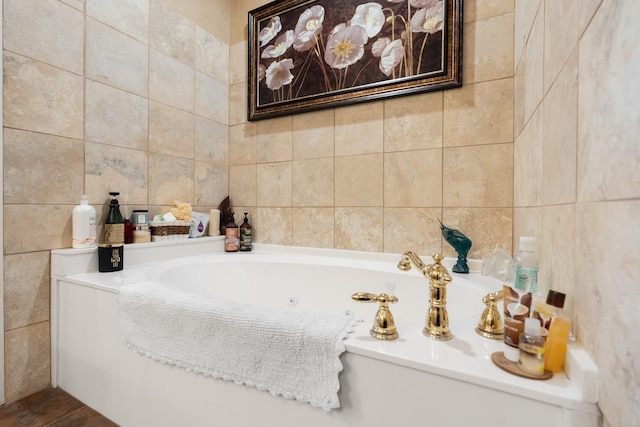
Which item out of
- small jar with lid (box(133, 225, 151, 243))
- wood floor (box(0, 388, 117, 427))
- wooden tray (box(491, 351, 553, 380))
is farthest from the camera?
small jar with lid (box(133, 225, 151, 243))

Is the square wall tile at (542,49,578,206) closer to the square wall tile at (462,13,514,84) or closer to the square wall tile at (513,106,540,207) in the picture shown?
the square wall tile at (513,106,540,207)

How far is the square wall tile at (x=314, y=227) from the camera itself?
→ 5.41 feet

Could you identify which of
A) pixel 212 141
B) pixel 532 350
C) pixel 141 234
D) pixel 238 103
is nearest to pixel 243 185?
pixel 212 141

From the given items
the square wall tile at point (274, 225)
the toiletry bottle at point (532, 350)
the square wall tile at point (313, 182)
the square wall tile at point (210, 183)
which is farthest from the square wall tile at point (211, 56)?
the toiletry bottle at point (532, 350)

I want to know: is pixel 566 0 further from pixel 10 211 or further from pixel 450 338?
pixel 10 211

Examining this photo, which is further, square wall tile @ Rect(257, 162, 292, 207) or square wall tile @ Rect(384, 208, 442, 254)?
square wall tile @ Rect(257, 162, 292, 207)

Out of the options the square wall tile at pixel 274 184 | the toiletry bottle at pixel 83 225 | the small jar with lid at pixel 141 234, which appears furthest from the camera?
the square wall tile at pixel 274 184

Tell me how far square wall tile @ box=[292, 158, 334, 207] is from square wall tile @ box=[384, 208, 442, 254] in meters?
0.35

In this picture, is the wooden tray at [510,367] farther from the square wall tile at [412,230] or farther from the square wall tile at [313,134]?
the square wall tile at [313,134]

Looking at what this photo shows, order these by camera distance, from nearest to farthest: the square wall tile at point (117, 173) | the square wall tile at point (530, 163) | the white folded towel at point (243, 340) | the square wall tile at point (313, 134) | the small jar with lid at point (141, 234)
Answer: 1. the white folded towel at point (243, 340)
2. the square wall tile at point (530, 163)
3. the square wall tile at point (117, 173)
4. the small jar with lid at point (141, 234)
5. the square wall tile at point (313, 134)

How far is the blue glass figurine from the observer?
1.26 m

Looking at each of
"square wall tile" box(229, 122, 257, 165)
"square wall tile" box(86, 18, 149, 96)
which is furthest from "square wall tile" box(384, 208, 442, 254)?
"square wall tile" box(86, 18, 149, 96)

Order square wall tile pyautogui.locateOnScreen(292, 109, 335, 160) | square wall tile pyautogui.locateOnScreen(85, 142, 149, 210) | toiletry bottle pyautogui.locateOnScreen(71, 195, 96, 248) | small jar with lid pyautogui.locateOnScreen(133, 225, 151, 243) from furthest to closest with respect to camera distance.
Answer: square wall tile pyautogui.locateOnScreen(292, 109, 335, 160), small jar with lid pyautogui.locateOnScreen(133, 225, 151, 243), square wall tile pyautogui.locateOnScreen(85, 142, 149, 210), toiletry bottle pyautogui.locateOnScreen(71, 195, 96, 248)

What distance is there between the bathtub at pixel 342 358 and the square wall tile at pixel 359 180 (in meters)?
0.28
